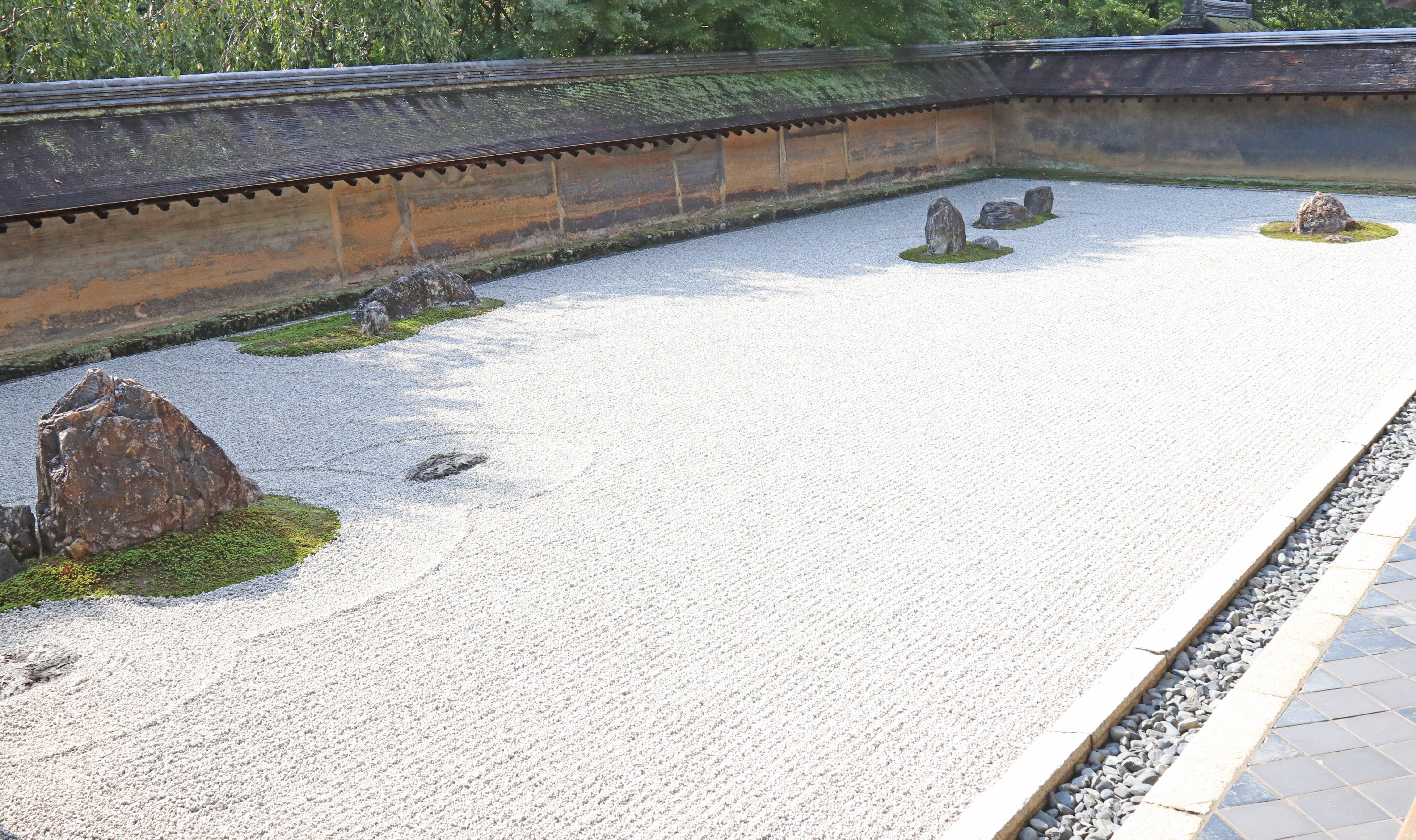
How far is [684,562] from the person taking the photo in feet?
19.3

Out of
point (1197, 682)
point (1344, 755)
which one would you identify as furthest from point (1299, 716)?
point (1197, 682)

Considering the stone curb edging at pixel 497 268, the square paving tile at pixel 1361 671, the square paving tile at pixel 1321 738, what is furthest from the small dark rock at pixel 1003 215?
the square paving tile at pixel 1321 738

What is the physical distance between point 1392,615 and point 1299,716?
42.7 inches

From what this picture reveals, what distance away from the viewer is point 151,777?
4.22 meters

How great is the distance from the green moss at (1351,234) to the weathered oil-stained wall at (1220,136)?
12.3ft

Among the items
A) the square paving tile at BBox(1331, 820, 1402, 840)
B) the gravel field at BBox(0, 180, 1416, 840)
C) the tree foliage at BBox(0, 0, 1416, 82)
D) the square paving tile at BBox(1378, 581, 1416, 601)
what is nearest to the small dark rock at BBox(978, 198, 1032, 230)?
the gravel field at BBox(0, 180, 1416, 840)

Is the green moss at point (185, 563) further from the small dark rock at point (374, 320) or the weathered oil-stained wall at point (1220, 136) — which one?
the weathered oil-stained wall at point (1220, 136)

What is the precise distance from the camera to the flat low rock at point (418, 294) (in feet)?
38.4

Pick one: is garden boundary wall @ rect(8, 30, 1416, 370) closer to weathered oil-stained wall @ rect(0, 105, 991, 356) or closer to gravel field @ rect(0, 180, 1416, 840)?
weathered oil-stained wall @ rect(0, 105, 991, 356)

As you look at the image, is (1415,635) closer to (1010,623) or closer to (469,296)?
(1010,623)

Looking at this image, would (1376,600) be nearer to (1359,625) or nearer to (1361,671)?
(1359,625)

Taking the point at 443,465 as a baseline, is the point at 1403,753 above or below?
below

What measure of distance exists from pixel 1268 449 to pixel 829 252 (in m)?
8.23

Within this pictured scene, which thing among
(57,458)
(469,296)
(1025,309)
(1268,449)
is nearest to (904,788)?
(1268,449)
